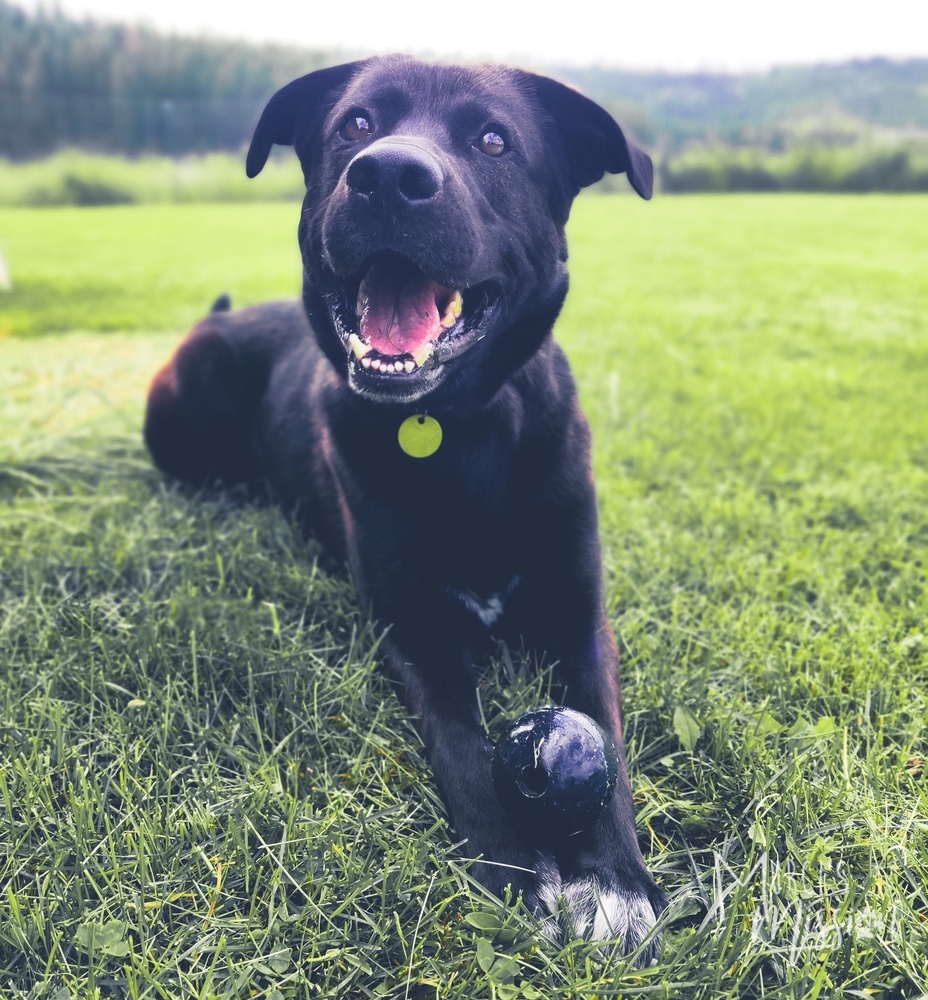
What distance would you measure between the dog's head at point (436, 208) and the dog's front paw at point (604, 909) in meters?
1.05

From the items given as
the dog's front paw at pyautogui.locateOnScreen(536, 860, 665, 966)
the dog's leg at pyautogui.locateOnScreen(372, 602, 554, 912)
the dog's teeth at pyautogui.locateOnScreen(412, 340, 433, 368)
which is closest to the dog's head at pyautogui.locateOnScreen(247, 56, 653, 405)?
the dog's teeth at pyautogui.locateOnScreen(412, 340, 433, 368)

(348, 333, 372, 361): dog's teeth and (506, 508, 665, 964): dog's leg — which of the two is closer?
(506, 508, 665, 964): dog's leg

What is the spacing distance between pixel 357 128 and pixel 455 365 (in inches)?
26.6

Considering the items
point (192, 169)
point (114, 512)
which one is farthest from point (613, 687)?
point (192, 169)

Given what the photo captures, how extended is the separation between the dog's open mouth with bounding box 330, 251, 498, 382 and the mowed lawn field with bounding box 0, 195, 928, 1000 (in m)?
0.70

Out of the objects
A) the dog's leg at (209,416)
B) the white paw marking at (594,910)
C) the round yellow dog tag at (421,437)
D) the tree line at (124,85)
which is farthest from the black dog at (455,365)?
the tree line at (124,85)

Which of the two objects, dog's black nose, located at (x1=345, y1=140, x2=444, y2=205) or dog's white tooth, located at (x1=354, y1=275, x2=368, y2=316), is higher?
dog's black nose, located at (x1=345, y1=140, x2=444, y2=205)

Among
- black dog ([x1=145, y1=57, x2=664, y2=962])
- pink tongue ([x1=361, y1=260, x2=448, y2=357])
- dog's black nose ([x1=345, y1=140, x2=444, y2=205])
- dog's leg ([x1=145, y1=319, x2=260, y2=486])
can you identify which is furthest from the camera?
dog's leg ([x1=145, y1=319, x2=260, y2=486])

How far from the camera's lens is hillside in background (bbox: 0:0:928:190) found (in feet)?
84.4

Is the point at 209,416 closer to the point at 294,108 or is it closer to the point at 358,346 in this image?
the point at 294,108

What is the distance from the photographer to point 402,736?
1883 millimetres

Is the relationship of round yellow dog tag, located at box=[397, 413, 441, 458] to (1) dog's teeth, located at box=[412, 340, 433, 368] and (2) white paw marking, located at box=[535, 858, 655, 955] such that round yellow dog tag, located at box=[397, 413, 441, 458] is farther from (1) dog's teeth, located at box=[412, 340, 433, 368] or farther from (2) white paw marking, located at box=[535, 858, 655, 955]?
(2) white paw marking, located at box=[535, 858, 655, 955]

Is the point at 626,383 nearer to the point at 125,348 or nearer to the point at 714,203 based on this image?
the point at 125,348

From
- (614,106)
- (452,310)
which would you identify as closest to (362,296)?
(452,310)
